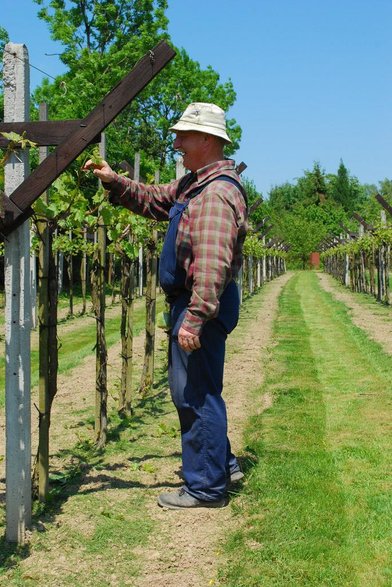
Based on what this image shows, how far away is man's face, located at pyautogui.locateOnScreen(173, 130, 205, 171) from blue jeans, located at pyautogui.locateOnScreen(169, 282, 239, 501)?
0.69m

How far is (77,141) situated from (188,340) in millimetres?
1113

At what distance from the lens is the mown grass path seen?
3328mm

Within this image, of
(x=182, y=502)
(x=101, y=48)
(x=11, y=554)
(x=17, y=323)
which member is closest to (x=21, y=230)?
(x=17, y=323)

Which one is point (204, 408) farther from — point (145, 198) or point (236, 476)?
point (145, 198)

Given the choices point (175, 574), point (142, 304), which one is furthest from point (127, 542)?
point (142, 304)

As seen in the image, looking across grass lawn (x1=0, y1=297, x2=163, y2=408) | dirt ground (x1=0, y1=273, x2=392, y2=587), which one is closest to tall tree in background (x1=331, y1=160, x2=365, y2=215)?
grass lawn (x1=0, y1=297, x2=163, y2=408)

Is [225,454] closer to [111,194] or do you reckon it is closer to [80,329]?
[111,194]

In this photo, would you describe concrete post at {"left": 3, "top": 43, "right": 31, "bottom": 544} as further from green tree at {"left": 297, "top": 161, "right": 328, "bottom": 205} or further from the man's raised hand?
green tree at {"left": 297, "top": 161, "right": 328, "bottom": 205}

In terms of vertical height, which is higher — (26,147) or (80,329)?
(26,147)

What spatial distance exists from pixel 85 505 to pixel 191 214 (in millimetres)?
1668

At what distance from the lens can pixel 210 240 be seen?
371 cm

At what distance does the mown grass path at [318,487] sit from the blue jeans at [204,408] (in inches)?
9.7

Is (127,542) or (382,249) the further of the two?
(382,249)

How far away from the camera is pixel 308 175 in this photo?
92.5 meters
